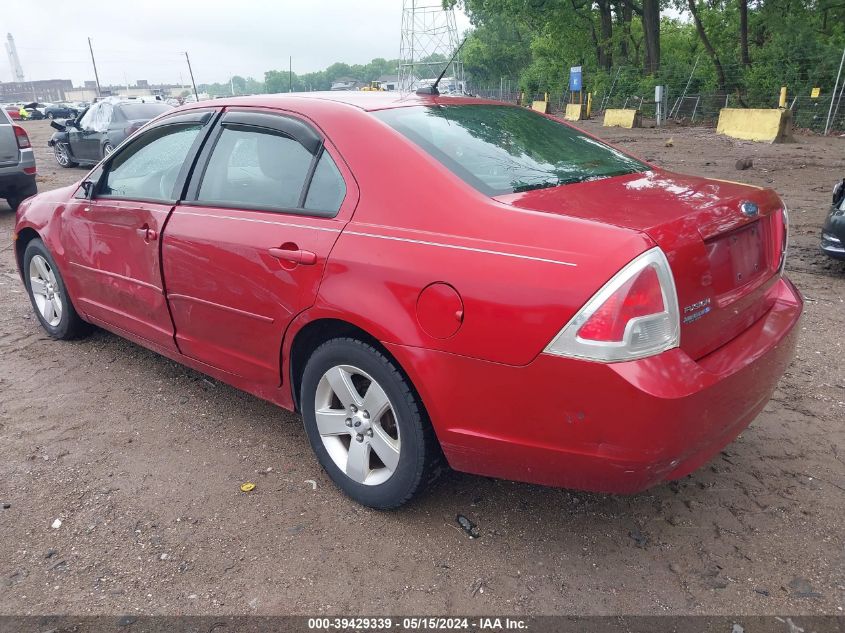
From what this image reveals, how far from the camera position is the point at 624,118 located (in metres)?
25.0

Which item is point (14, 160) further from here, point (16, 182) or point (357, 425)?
point (357, 425)

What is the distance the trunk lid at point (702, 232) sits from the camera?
217 cm

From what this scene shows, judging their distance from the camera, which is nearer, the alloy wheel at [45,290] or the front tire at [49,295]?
the front tire at [49,295]

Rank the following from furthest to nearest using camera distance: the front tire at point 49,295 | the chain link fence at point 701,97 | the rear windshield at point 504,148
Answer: the chain link fence at point 701,97 < the front tire at point 49,295 < the rear windshield at point 504,148

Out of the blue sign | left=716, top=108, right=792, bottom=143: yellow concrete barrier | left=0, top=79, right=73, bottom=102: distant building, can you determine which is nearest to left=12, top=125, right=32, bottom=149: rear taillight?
left=716, top=108, right=792, bottom=143: yellow concrete barrier

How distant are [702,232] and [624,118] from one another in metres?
24.7

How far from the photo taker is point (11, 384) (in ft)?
14.0

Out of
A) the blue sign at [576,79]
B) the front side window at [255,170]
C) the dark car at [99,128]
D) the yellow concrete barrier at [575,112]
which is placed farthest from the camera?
the blue sign at [576,79]

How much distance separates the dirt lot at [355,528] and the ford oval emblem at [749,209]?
0.88 metres

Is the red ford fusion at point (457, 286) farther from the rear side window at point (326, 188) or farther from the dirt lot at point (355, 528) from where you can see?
the dirt lot at point (355, 528)

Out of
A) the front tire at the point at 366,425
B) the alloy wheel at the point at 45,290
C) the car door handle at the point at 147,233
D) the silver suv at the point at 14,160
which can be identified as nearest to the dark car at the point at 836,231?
the front tire at the point at 366,425

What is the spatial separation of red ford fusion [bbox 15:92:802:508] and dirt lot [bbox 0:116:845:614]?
294mm

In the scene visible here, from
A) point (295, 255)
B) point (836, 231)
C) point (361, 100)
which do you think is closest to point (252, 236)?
point (295, 255)

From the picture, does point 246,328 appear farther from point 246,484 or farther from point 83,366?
point 83,366
